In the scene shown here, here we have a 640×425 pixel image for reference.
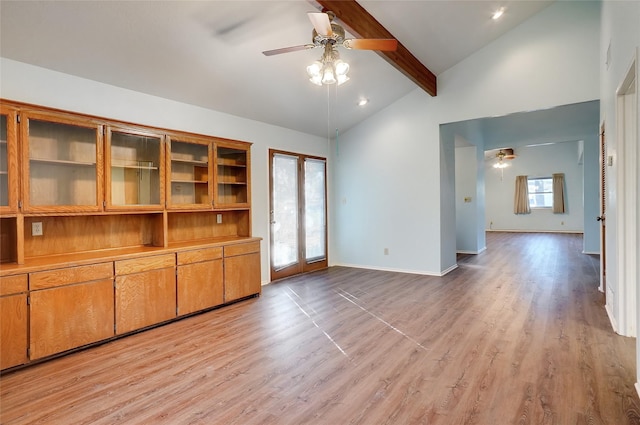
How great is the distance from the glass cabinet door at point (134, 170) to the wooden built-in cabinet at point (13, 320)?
1003mm

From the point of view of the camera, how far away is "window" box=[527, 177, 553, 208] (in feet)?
42.7

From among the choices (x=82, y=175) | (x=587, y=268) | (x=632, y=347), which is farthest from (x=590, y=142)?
(x=82, y=175)

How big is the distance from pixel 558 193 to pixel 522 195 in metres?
1.15

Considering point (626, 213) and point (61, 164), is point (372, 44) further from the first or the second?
point (61, 164)

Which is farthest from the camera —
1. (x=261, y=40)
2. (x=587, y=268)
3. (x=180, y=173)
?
(x=587, y=268)

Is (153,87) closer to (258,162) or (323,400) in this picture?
(258,162)

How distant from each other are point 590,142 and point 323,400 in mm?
9325

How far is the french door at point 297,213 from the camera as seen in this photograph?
5.66 metres

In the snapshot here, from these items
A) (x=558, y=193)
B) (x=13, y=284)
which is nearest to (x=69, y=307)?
(x=13, y=284)

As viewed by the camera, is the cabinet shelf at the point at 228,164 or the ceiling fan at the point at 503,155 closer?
the cabinet shelf at the point at 228,164

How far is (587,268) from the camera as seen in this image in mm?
6230

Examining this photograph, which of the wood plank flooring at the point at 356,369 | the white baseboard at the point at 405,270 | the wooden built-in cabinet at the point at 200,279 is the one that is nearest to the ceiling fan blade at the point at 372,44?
the wood plank flooring at the point at 356,369

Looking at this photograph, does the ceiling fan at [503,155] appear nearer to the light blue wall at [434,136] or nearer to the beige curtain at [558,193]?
the beige curtain at [558,193]

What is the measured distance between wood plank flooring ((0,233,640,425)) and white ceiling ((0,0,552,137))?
8.69 ft
